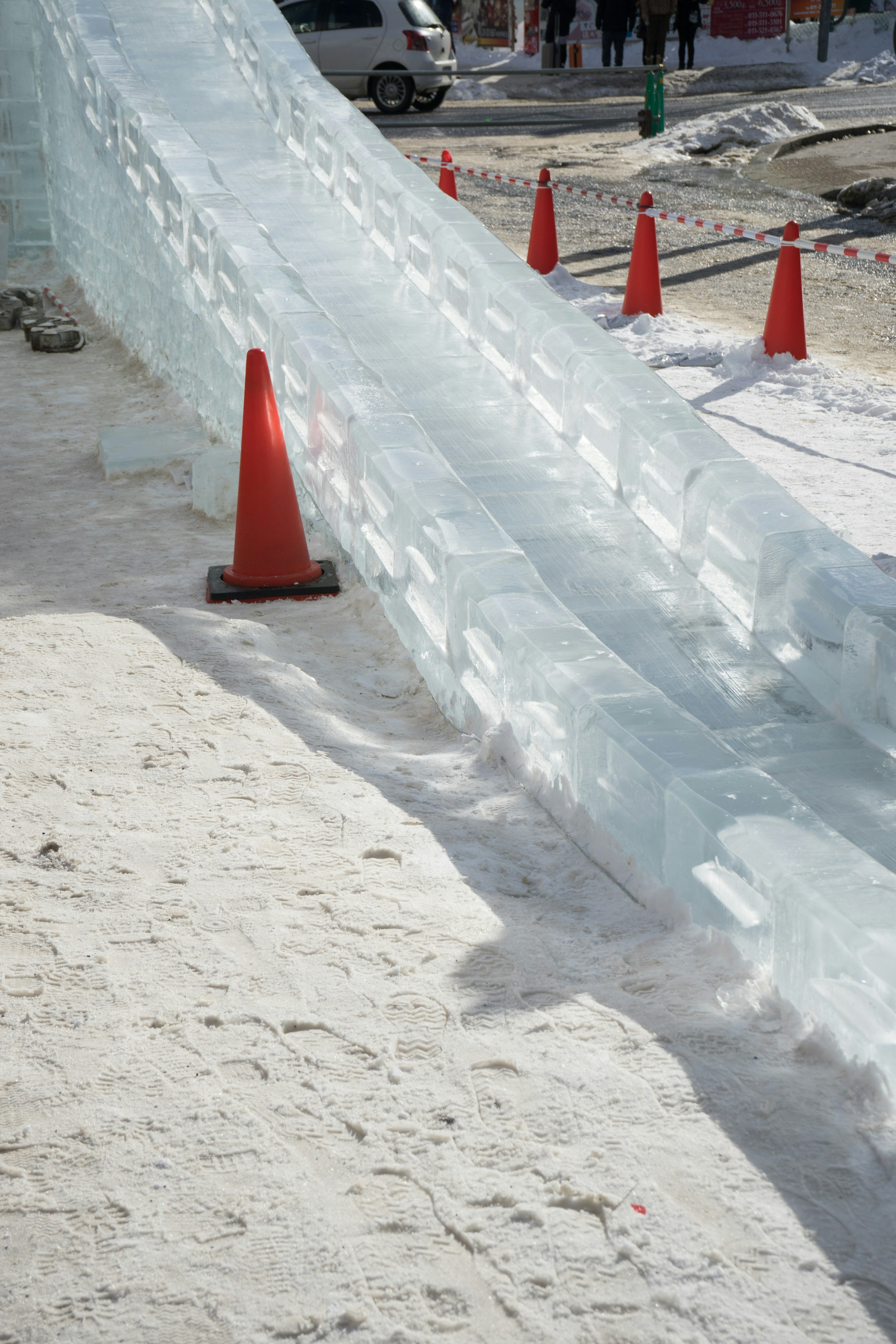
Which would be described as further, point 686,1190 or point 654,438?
point 654,438

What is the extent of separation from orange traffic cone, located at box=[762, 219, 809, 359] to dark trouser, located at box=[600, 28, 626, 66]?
A: 70.2 feet

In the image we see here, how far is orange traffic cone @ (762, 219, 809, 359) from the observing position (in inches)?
324

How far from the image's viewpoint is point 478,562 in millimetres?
4133

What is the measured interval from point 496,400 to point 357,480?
5.35 feet

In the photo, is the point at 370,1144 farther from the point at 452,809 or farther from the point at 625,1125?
the point at 452,809

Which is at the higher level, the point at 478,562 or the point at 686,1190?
the point at 478,562

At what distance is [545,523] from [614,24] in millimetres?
25397

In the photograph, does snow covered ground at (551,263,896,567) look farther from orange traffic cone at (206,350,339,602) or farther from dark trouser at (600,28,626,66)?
dark trouser at (600,28,626,66)

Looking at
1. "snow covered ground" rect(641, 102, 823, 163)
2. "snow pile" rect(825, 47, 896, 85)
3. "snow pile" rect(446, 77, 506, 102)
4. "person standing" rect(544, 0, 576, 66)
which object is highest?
"person standing" rect(544, 0, 576, 66)

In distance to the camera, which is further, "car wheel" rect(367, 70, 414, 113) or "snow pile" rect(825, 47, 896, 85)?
"snow pile" rect(825, 47, 896, 85)

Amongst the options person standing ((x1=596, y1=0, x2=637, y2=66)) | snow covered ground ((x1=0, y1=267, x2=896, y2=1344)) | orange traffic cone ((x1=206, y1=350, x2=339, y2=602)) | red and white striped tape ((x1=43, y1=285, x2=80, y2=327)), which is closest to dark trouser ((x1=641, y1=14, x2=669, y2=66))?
person standing ((x1=596, y1=0, x2=637, y2=66))

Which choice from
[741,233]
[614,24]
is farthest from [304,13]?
[741,233]

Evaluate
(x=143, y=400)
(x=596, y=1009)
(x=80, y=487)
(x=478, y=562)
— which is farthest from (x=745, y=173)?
(x=596, y=1009)

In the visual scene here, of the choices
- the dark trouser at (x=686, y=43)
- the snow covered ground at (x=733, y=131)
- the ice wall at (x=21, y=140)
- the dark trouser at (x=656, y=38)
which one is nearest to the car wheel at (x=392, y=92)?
the snow covered ground at (x=733, y=131)
